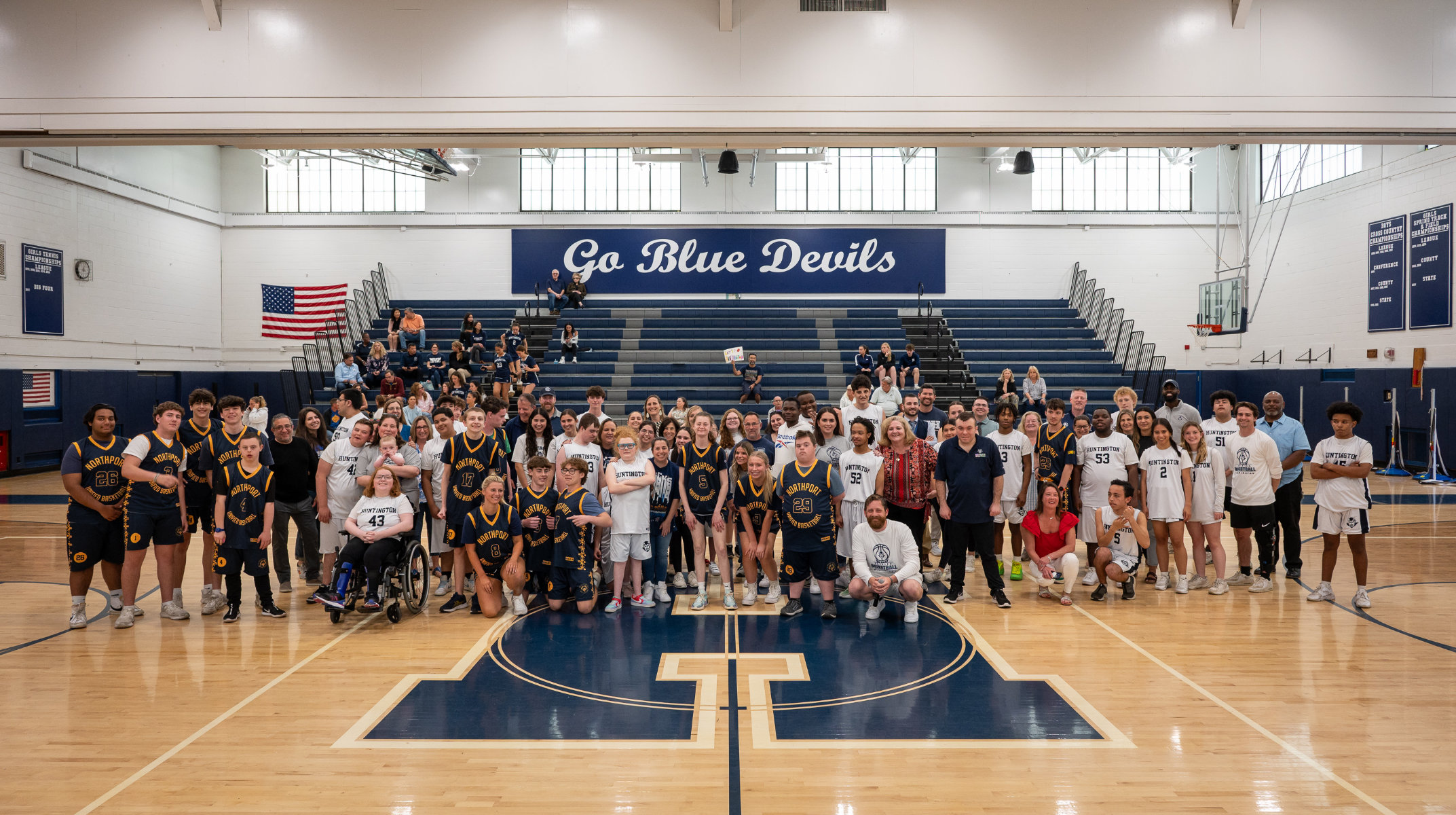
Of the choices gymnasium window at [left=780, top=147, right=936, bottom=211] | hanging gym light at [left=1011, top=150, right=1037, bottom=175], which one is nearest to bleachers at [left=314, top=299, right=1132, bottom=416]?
gymnasium window at [left=780, top=147, right=936, bottom=211]

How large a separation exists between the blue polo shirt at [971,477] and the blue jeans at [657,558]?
2.44 metres

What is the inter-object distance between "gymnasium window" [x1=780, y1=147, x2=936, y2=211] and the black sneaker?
18504 millimetres

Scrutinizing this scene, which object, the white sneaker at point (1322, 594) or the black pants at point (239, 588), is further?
the white sneaker at point (1322, 594)

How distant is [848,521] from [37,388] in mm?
17810

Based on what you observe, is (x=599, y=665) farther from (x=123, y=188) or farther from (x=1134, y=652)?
(x=123, y=188)

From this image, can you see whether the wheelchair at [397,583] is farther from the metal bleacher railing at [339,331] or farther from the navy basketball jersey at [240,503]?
the metal bleacher railing at [339,331]

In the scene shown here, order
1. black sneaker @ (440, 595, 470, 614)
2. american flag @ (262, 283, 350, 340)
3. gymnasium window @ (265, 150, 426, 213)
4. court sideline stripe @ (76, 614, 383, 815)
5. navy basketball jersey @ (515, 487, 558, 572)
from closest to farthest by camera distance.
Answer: court sideline stripe @ (76, 614, 383, 815), navy basketball jersey @ (515, 487, 558, 572), black sneaker @ (440, 595, 470, 614), american flag @ (262, 283, 350, 340), gymnasium window @ (265, 150, 426, 213)

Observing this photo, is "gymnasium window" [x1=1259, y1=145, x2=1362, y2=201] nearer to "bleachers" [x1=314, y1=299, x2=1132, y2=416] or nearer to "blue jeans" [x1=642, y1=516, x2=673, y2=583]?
"bleachers" [x1=314, y1=299, x2=1132, y2=416]

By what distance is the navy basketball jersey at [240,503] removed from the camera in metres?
6.34

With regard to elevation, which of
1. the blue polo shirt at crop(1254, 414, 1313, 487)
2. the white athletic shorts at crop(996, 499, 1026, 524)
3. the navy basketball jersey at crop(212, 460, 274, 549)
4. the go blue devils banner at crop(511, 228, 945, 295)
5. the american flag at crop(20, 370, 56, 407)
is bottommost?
the white athletic shorts at crop(996, 499, 1026, 524)

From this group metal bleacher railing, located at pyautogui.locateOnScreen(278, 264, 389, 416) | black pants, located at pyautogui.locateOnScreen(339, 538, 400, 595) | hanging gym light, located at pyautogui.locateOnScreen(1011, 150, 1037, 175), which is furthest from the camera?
metal bleacher railing, located at pyautogui.locateOnScreen(278, 264, 389, 416)

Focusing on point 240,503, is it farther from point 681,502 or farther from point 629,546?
point 681,502

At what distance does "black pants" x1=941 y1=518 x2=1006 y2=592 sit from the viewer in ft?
22.8

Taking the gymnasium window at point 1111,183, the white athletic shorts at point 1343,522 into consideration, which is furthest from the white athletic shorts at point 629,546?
the gymnasium window at point 1111,183
